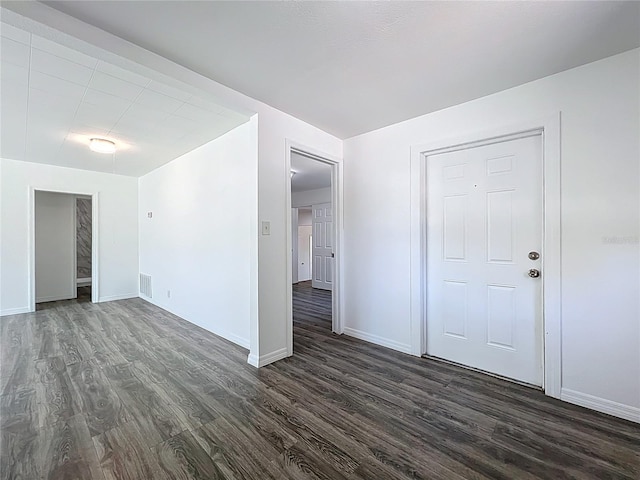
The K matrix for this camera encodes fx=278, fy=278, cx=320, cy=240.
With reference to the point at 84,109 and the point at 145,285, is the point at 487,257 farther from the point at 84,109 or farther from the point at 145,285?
the point at 145,285

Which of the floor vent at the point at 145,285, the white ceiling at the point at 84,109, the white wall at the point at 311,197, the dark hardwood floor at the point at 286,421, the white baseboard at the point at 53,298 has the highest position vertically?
the white ceiling at the point at 84,109

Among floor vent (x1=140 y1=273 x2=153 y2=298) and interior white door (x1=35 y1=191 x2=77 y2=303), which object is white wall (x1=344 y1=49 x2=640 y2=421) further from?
interior white door (x1=35 y1=191 x2=77 y2=303)

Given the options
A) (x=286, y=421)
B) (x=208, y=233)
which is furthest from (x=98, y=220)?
(x=286, y=421)

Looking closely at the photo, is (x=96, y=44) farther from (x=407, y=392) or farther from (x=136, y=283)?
(x=136, y=283)

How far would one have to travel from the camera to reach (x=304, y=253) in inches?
329

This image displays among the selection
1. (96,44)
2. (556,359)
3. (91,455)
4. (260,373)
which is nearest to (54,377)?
(91,455)

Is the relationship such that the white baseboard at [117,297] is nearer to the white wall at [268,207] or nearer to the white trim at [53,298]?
the white trim at [53,298]

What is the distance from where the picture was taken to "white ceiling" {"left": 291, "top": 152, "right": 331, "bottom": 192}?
4420mm

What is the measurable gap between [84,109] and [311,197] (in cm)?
488

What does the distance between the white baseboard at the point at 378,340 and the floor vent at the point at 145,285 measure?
13.0ft

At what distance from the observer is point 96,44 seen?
1.68 meters

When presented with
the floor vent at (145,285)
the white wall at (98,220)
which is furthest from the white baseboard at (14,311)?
the floor vent at (145,285)

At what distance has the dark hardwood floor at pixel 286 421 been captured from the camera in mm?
1456

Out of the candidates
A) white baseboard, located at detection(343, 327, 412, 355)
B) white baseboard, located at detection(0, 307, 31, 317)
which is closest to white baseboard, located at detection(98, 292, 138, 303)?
white baseboard, located at detection(0, 307, 31, 317)
